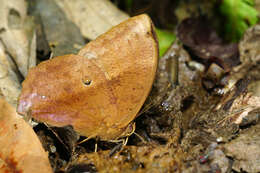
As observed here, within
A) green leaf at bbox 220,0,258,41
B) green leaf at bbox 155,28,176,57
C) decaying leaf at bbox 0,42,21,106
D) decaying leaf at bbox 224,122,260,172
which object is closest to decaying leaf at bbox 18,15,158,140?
decaying leaf at bbox 0,42,21,106

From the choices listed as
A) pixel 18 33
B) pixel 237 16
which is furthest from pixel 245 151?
pixel 18 33

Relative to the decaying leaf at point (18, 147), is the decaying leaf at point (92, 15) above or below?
above

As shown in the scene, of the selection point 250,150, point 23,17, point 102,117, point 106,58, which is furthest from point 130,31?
point 23,17

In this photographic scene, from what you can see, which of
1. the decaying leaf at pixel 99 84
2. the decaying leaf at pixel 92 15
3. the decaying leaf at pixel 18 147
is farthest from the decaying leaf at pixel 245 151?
the decaying leaf at pixel 92 15

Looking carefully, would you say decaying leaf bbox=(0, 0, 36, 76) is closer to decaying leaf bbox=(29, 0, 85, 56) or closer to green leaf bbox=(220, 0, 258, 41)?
decaying leaf bbox=(29, 0, 85, 56)

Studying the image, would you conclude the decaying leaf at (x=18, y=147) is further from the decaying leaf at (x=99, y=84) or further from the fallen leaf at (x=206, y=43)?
the fallen leaf at (x=206, y=43)

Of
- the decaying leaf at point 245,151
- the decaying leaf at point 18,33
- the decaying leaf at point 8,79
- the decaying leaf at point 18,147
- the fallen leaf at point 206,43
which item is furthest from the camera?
the fallen leaf at point 206,43

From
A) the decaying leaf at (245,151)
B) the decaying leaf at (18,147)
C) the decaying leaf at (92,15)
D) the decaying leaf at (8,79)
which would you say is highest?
the decaying leaf at (92,15)
